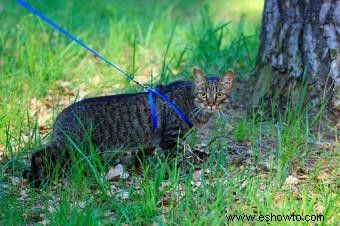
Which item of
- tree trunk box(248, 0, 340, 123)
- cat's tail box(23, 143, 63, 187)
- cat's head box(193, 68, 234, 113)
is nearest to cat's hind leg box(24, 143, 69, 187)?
cat's tail box(23, 143, 63, 187)

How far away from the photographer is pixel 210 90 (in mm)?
4086

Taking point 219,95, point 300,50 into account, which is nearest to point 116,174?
point 219,95

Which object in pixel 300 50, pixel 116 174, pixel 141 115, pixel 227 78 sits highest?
pixel 300 50

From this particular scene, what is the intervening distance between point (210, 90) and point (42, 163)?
1300 mm

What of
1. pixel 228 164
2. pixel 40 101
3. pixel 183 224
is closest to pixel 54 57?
pixel 40 101

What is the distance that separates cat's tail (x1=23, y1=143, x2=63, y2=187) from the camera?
361 cm

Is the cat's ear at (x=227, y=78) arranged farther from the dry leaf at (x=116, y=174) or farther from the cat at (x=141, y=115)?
the dry leaf at (x=116, y=174)

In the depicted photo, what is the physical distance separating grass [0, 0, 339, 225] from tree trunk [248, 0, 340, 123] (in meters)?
0.23

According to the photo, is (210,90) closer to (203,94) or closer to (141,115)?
(203,94)

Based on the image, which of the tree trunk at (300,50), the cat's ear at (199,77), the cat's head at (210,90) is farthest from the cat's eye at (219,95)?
the tree trunk at (300,50)

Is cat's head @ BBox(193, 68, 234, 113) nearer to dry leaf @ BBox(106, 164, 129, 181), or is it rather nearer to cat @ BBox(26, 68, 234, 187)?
cat @ BBox(26, 68, 234, 187)

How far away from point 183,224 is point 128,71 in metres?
2.71

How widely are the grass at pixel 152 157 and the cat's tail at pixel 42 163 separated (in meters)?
0.07

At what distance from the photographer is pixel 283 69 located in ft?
15.4
